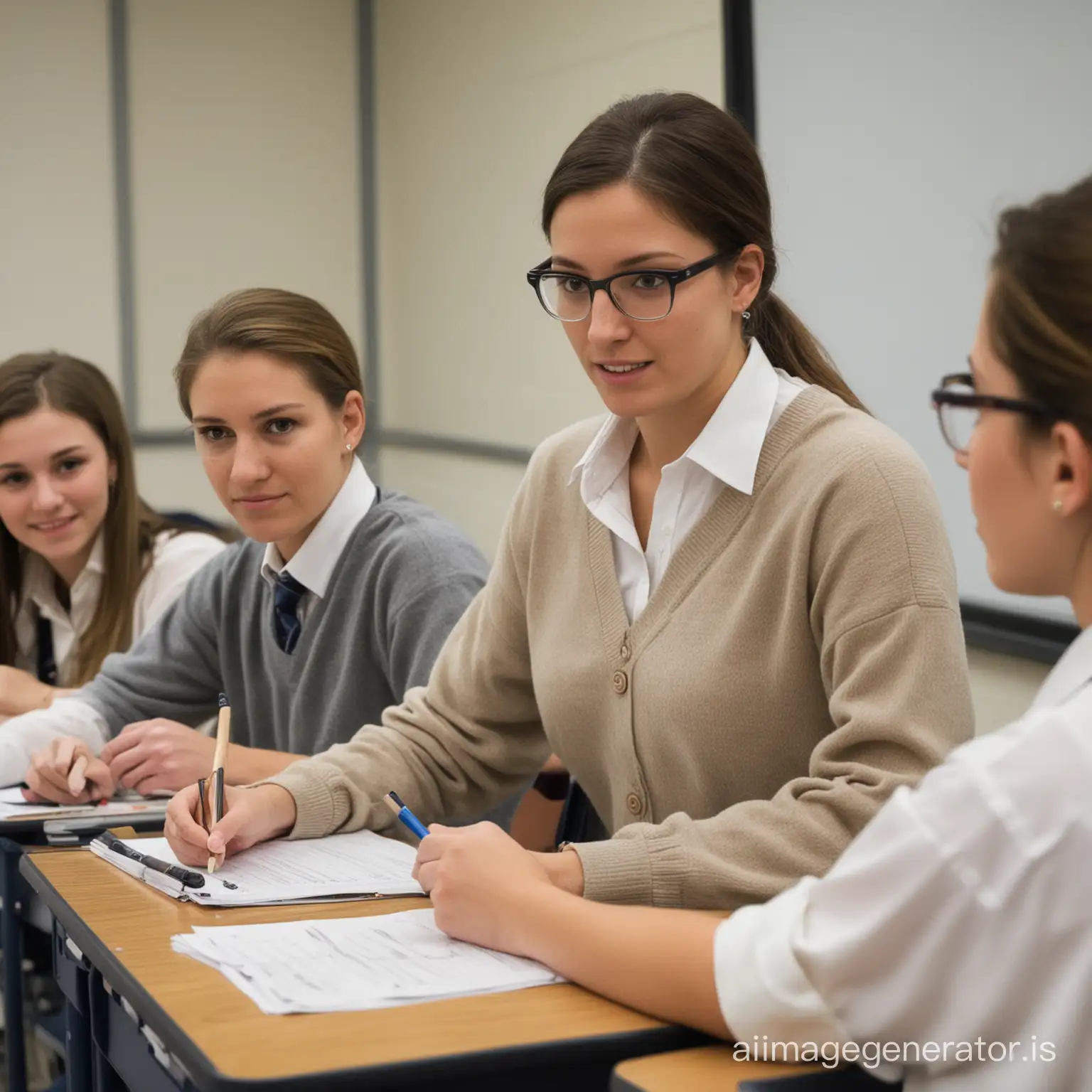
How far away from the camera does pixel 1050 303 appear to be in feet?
3.22

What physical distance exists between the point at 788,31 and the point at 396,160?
2635 millimetres

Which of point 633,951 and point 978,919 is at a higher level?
point 978,919

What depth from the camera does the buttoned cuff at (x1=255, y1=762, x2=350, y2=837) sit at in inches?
67.8

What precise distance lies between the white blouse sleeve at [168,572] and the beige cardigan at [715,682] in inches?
43.8

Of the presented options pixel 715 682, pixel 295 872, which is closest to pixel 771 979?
pixel 715 682

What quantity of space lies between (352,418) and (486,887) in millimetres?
1146

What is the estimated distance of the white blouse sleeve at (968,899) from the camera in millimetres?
880

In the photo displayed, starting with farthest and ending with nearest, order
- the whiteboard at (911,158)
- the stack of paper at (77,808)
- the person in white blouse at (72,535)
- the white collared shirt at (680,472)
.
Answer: the person in white blouse at (72,535), the whiteboard at (911,158), the stack of paper at (77,808), the white collared shirt at (680,472)

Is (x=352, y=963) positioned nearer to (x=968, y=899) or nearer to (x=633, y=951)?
(x=633, y=951)

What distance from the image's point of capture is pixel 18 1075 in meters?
2.28

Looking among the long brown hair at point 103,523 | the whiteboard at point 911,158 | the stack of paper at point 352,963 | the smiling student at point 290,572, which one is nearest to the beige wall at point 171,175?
the long brown hair at point 103,523

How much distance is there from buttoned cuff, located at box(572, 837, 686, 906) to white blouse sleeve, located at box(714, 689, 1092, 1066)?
387mm

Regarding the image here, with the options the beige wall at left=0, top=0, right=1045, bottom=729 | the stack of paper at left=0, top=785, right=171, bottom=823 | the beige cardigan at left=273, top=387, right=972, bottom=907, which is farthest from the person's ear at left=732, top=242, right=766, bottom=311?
the beige wall at left=0, top=0, right=1045, bottom=729

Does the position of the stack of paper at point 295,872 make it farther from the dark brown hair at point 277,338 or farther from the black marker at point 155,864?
the dark brown hair at point 277,338
